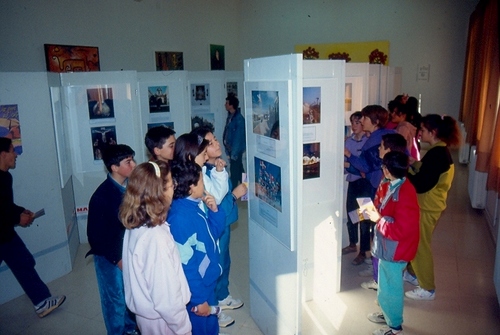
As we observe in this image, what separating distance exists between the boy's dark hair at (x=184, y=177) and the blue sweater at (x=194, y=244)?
50mm

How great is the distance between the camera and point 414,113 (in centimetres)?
533

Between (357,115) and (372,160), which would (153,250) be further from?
(357,115)

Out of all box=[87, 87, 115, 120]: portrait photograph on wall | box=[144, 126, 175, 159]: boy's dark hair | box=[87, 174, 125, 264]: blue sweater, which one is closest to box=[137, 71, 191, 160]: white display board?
box=[87, 87, 115, 120]: portrait photograph on wall

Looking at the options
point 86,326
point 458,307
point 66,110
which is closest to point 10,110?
point 66,110

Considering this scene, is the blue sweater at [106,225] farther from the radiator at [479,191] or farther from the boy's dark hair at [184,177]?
the radiator at [479,191]

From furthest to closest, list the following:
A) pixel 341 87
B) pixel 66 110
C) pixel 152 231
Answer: pixel 66 110 < pixel 341 87 < pixel 152 231

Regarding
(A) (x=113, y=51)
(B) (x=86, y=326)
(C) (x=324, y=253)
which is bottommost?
(B) (x=86, y=326)

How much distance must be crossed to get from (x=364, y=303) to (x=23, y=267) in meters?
3.05

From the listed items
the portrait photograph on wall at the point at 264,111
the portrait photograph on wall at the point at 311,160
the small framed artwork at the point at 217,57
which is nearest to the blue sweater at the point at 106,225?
the portrait photograph on wall at the point at 264,111

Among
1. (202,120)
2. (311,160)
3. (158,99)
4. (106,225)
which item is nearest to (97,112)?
(158,99)

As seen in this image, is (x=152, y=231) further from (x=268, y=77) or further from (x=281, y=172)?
(x=268, y=77)

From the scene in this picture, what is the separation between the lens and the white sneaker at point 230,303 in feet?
11.7

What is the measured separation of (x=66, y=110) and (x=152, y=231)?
131 inches

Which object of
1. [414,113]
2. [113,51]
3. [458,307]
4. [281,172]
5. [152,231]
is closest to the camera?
[152,231]
